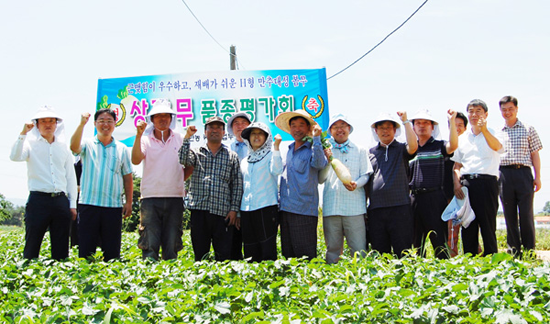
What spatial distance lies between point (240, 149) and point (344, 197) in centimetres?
161

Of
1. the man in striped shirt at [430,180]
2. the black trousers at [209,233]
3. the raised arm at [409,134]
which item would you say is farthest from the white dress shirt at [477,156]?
the black trousers at [209,233]

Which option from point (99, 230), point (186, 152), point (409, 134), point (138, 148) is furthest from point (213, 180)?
point (409, 134)

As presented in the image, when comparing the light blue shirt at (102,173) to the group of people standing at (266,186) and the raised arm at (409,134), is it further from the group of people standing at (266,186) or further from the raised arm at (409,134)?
the raised arm at (409,134)

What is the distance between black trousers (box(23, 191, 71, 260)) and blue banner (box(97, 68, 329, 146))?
381cm

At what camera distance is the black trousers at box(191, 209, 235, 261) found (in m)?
5.64

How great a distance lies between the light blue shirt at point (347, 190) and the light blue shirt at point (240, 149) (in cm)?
122

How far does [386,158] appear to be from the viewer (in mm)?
5582

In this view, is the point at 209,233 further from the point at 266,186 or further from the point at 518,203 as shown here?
the point at 518,203

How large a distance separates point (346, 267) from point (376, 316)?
1.34m

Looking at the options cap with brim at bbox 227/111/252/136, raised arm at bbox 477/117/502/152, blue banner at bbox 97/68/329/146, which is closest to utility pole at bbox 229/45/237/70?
blue banner at bbox 97/68/329/146

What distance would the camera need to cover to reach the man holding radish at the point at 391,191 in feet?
17.7

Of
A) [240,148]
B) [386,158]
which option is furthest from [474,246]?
[240,148]

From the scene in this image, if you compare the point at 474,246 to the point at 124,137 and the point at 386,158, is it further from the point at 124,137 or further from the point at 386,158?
the point at 124,137

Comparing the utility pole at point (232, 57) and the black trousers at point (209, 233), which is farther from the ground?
the utility pole at point (232, 57)
